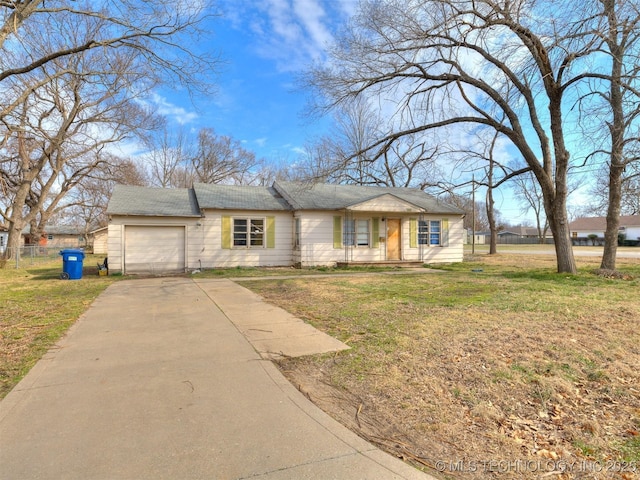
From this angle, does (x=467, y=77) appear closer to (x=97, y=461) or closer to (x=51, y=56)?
(x=51, y=56)

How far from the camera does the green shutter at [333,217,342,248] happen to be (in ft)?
Result: 55.6

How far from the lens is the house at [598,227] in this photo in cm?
6731

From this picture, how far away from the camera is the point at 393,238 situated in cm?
1808

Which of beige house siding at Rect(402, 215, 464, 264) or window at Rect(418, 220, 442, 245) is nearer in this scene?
beige house siding at Rect(402, 215, 464, 264)

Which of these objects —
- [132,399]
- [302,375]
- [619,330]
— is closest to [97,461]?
[132,399]

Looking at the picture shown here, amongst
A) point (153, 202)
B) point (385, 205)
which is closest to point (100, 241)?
point (153, 202)

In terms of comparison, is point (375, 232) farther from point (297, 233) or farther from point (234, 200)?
Result: point (234, 200)

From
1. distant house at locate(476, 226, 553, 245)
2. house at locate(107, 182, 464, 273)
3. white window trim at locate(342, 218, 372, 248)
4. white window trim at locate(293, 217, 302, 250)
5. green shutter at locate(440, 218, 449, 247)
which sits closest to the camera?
house at locate(107, 182, 464, 273)

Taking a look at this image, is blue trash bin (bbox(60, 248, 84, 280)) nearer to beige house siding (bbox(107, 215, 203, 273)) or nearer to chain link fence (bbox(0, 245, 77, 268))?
beige house siding (bbox(107, 215, 203, 273))

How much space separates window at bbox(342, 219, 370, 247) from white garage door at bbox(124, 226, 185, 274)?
23.7ft

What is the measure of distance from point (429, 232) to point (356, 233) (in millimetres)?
4192

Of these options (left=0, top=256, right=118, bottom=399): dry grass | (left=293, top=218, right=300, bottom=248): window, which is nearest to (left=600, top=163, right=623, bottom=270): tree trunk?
(left=293, top=218, right=300, bottom=248): window

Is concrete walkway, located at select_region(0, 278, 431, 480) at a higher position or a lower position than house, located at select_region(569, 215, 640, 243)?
lower

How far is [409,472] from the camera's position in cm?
238
